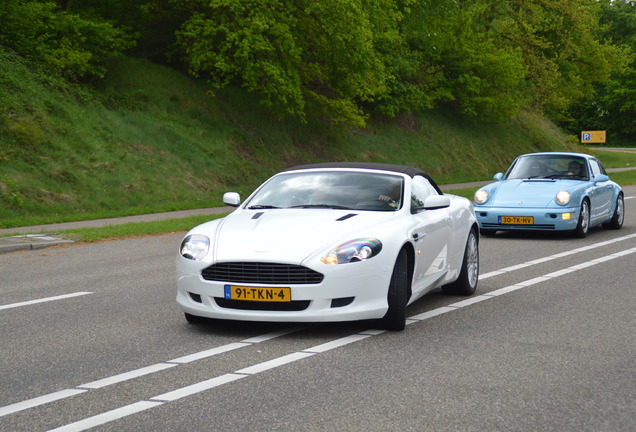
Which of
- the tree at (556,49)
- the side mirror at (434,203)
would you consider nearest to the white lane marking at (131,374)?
the side mirror at (434,203)

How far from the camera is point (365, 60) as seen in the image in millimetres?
29922

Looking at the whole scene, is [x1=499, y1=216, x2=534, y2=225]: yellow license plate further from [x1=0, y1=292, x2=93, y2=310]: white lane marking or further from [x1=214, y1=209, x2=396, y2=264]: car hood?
[x1=0, y1=292, x2=93, y2=310]: white lane marking

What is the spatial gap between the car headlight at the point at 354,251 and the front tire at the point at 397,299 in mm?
286

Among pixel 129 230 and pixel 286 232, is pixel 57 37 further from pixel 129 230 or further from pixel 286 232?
pixel 286 232

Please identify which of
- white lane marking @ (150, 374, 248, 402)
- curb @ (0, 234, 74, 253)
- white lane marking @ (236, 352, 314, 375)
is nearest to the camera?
white lane marking @ (150, 374, 248, 402)

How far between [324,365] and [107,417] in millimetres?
1725

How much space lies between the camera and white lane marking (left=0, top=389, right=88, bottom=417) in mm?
4871

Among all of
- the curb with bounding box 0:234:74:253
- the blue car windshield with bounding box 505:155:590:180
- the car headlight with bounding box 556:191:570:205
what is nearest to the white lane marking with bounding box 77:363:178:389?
the curb with bounding box 0:234:74:253

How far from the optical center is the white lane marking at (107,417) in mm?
4516

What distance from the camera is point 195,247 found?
23.5ft

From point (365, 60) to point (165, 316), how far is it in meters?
23.1

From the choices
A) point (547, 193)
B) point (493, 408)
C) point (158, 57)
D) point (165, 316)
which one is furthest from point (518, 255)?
point (158, 57)

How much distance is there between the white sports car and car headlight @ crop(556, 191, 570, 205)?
7255mm

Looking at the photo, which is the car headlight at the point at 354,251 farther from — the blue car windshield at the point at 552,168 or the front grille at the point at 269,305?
the blue car windshield at the point at 552,168
